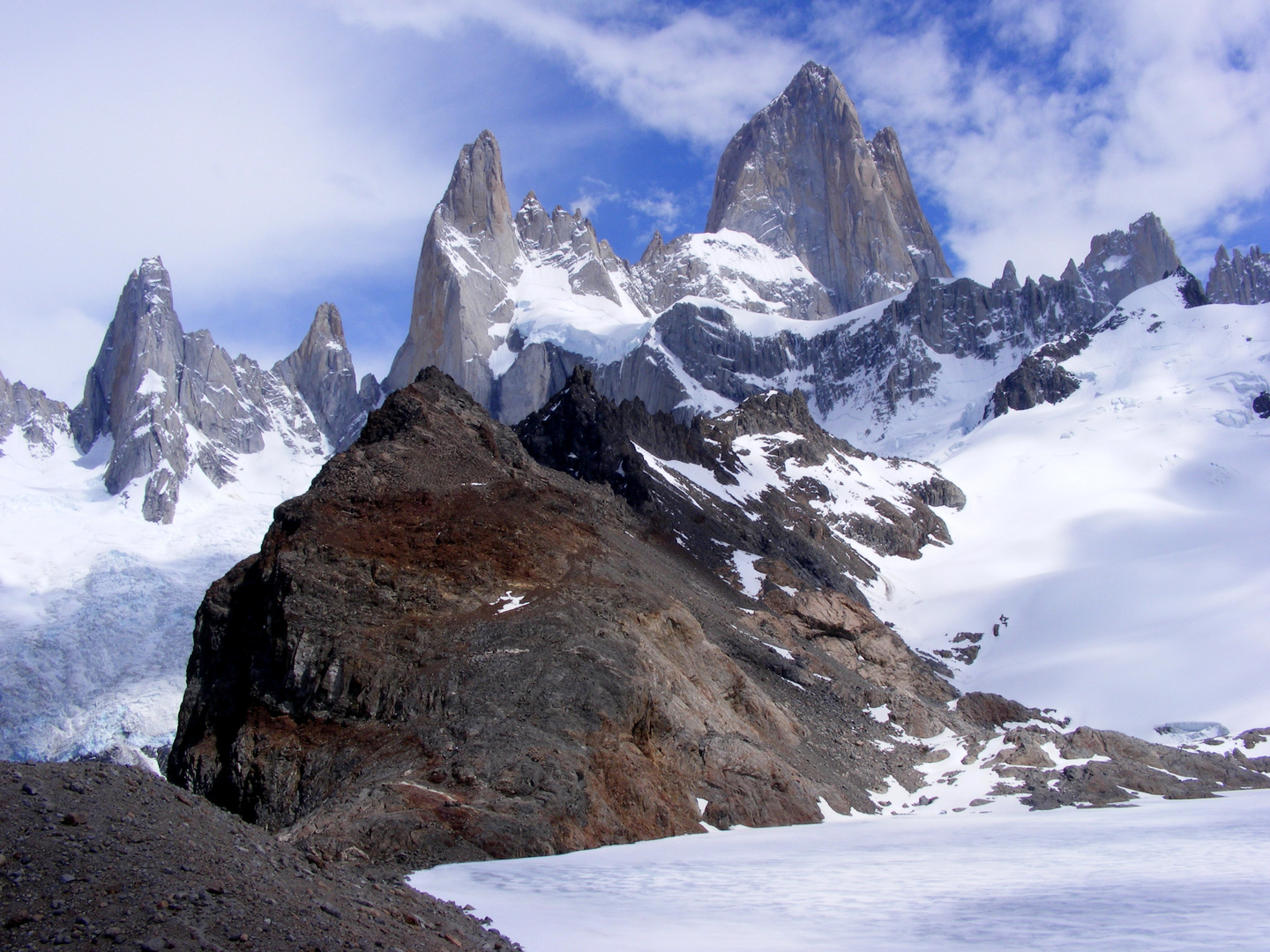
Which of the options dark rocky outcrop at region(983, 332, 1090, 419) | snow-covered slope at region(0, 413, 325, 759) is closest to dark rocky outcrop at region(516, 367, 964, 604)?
snow-covered slope at region(0, 413, 325, 759)

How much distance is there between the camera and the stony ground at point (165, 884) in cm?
1070

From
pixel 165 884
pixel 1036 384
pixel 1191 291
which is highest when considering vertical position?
pixel 1191 291

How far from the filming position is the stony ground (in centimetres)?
1070

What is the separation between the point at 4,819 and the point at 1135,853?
23.0 metres

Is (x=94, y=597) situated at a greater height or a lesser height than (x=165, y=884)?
greater

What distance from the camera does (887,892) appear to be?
60.8ft

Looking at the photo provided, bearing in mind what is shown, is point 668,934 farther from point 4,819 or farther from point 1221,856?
point 1221,856

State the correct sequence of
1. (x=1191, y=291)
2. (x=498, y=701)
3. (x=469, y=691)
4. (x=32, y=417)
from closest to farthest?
(x=498, y=701) < (x=469, y=691) < (x=32, y=417) < (x=1191, y=291)

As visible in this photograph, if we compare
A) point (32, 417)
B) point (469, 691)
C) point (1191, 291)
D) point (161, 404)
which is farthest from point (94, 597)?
point (1191, 291)

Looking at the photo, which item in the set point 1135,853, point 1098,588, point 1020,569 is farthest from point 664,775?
point 1020,569

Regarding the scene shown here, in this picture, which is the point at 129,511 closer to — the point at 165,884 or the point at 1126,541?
the point at 1126,541

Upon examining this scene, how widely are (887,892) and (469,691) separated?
16.0 m

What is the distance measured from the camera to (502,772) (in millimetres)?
27734

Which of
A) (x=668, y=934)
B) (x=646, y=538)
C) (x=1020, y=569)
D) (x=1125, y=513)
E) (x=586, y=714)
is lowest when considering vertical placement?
(x=668, y=934)
